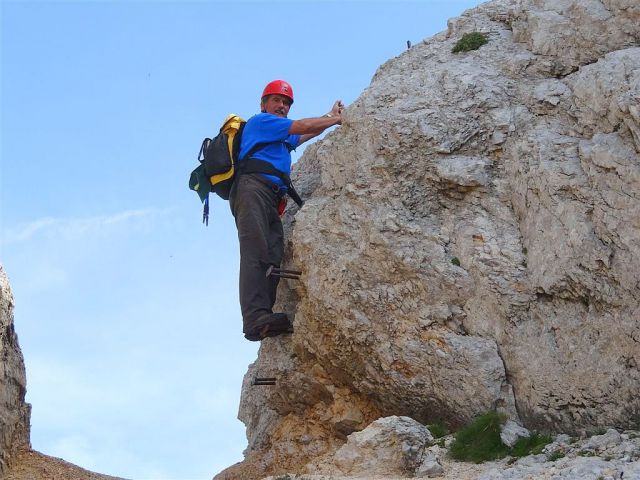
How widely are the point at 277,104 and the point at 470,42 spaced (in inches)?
118

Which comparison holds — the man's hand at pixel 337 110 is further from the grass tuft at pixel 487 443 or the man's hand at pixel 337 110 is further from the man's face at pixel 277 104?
the grass tuft at pixel 487 443

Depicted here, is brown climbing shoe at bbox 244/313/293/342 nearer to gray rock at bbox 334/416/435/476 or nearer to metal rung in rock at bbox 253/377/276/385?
metal rung in rock at bbox 253/377/276/385

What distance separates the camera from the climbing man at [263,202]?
13.9 metres

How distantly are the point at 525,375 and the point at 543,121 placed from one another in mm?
3254

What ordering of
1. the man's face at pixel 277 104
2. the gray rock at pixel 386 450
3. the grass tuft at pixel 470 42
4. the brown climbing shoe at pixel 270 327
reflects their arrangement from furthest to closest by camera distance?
1. the man's face at pixel 277 104
2. the grass tuft at pixel 470 42
3. the brown climbing shoe at pixel 270 327
4. the gray rock at pixel 386 450

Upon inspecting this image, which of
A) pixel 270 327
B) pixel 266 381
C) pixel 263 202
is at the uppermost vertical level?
pixel 263 202

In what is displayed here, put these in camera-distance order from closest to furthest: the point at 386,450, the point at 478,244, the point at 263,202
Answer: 1. the point at 386,450
2. the point at 478,244
3. the point at 263,202

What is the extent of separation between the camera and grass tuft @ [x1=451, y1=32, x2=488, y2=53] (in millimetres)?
13977

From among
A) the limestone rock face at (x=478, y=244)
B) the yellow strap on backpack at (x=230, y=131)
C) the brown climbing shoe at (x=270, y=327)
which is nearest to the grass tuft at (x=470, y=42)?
the limestone rock face at (x=478, y=244)

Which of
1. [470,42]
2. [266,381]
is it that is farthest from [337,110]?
[266,381]

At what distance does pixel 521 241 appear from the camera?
1198cm

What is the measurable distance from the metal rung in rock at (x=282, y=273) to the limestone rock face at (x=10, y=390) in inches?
149

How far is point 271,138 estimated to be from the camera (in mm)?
14242

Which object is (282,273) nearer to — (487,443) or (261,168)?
(261,168)
